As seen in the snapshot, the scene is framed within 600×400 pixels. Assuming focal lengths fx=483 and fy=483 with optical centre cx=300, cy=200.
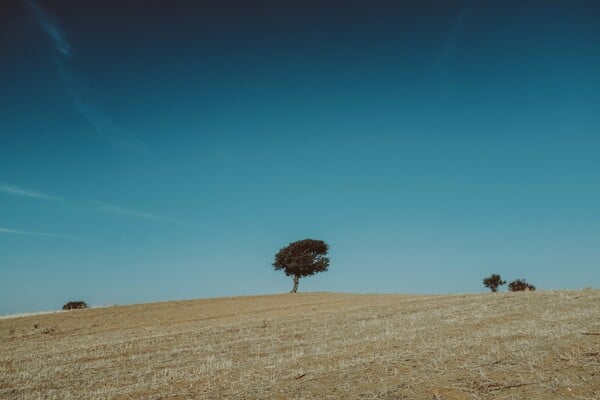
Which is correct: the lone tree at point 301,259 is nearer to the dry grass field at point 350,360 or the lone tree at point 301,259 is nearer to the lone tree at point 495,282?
the lone tree at point 495,282

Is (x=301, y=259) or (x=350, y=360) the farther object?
(x=301, y=259)

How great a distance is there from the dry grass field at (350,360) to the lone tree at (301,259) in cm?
5174

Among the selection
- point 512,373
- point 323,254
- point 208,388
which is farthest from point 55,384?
point 323,254

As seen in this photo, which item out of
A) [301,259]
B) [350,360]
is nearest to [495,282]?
[301,259]

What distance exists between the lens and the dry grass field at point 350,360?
35.8 ft

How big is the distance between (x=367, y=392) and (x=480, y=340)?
22.8 ft

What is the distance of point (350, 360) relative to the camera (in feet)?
46.9

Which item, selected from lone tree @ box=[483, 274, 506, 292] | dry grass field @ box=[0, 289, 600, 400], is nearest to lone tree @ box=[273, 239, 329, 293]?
lone tree @ box=[483, 274, 506, 292]

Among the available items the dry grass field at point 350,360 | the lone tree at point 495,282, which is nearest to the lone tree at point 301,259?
the lone tree at point 495,282

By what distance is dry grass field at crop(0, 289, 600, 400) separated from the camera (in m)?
10.9

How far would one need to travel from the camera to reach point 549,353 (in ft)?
42.7

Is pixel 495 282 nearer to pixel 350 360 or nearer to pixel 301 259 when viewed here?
pixel 301 259

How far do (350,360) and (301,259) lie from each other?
6499 cm

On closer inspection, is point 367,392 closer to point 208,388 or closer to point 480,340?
point 208,388
